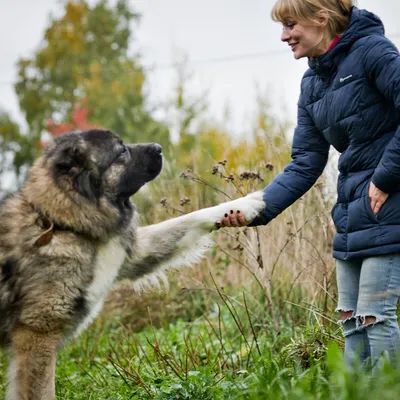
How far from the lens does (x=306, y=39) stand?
3.20m

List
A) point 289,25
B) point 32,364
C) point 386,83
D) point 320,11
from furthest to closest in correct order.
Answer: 1. point 32,364
2. point 289,25
3. point 320,11
4. point 386,83

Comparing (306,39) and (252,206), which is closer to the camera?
(306,39)

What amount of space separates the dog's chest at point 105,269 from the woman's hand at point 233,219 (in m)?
0.69

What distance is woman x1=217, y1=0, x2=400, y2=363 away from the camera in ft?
9.57

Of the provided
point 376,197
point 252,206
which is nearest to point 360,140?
point 376,197

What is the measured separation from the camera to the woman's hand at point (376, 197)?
2.92 m

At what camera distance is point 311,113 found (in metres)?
3.37

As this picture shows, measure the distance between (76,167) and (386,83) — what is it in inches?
79.8

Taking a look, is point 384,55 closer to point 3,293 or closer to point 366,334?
point 366,334

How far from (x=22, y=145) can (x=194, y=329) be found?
21658mm

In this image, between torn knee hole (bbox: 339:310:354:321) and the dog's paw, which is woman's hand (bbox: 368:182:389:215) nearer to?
torn knee hole (bbox: 339:310:354:321)

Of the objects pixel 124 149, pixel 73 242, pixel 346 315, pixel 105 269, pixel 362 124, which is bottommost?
pixel 346 315

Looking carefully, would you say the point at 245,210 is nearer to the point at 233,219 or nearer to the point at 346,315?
the point at 233,219

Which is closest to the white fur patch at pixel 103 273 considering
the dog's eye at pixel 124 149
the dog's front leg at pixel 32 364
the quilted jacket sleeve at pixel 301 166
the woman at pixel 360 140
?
the dog's front leg at pixel 32 364
